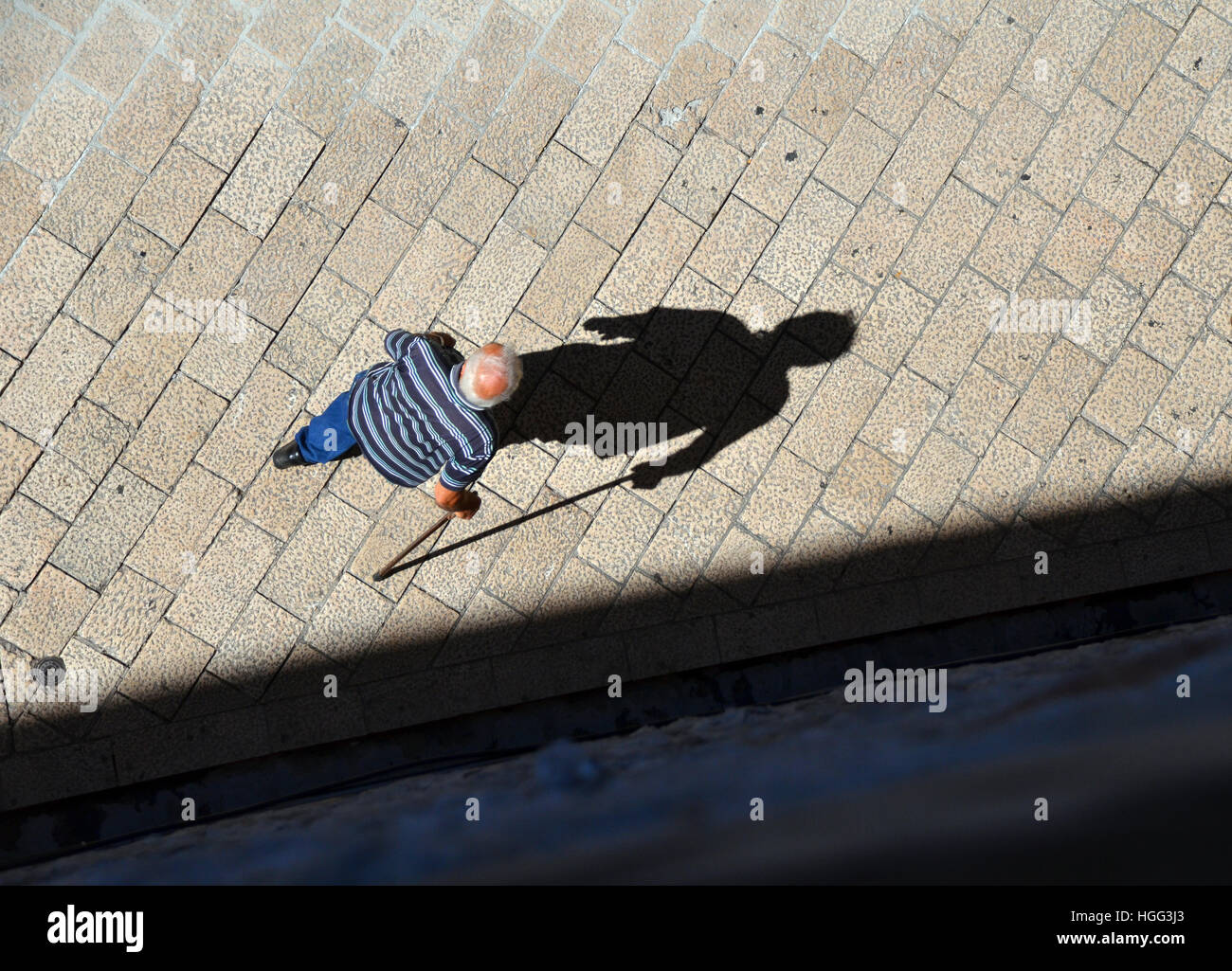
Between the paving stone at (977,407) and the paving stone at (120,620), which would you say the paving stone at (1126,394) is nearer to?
the paving stone at (977,407)

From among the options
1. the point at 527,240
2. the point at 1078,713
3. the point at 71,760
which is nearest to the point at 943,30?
the point at 527,240

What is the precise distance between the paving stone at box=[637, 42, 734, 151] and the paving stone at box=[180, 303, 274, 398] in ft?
8.27

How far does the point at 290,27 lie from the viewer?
17.8 ft

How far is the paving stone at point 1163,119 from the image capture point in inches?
225

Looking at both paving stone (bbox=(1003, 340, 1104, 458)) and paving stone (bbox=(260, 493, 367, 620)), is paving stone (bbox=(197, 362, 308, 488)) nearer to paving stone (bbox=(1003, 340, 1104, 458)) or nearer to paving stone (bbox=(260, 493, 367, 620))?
paving stone (bbox=(260, 493, 367, 620))

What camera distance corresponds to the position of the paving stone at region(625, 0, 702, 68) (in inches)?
219

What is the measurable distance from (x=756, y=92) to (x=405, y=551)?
3.33 meters

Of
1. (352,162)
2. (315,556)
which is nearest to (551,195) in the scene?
(352,162)

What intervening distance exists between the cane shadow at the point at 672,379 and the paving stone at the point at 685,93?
1.06 meters

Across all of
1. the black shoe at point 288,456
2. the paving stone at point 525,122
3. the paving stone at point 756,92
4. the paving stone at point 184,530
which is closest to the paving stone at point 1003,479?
the paving stone at point 756,92

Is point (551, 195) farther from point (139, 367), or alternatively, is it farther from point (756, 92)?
point (139, 367)

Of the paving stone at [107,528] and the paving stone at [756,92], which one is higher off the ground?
the paving stone at [756,92]

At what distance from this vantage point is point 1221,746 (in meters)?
3.64
